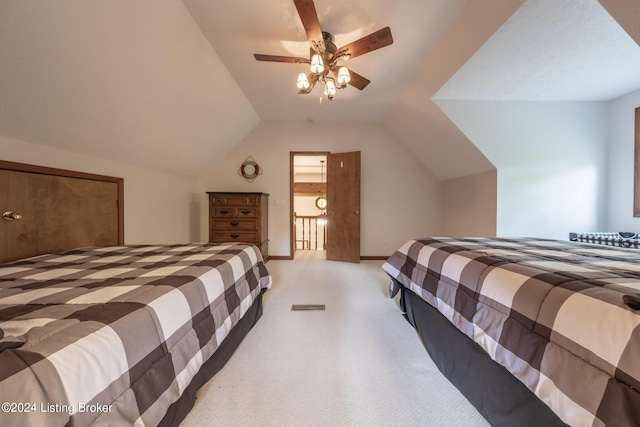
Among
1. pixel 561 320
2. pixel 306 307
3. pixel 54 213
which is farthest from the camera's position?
pixel 306 307

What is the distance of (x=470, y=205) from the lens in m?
3.30

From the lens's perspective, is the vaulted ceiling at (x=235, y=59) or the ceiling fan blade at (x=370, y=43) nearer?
the vaulted ceiling at (x=235, y=59)

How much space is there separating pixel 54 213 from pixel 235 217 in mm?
1888

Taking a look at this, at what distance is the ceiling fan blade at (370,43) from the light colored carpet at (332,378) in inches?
86.3

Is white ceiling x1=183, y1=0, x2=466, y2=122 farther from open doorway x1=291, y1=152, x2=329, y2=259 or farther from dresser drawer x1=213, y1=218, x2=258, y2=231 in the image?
open doorway x1=291, y1=152, x2=329, y2=259

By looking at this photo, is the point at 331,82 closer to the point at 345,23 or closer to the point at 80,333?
the point at 345,23

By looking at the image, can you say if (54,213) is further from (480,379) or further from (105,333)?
(480,379)

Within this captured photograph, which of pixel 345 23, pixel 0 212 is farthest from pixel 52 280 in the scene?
pixel 345 23

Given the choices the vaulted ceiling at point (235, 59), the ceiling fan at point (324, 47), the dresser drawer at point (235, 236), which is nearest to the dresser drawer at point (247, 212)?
the dresser drawer at point (235, 236)

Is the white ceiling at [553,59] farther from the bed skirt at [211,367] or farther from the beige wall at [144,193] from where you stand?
the beige wall at [144,193]

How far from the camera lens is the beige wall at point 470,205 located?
291cm

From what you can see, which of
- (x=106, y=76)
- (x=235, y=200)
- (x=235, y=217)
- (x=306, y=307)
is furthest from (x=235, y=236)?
(x=106, y=76)

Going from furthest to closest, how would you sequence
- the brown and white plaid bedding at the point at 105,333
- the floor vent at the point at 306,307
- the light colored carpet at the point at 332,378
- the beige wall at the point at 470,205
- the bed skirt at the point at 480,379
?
1. the beige wall at the point at 470,205
2. the floor vent at the point at 306,307
3. the light colored carpet at the point at 332,378
4. the bed skirt at the point at 480,379
5. the brown and white plaid bedding at the point at 105,333

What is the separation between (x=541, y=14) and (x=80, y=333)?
283 centimetres
